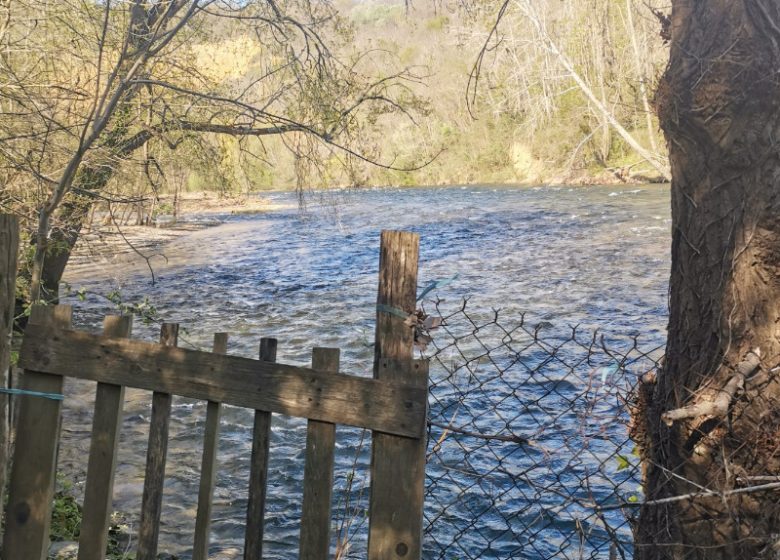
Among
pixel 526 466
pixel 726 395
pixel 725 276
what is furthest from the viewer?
pixel 526 466

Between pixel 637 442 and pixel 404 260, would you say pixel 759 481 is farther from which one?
pixel 404 260

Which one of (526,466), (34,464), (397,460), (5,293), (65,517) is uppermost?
(5,293)

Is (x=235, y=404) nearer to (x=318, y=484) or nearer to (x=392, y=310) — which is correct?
(x=318, y=484)

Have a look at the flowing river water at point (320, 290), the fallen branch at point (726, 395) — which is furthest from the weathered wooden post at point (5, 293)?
the fallen branch at point (726, 395)

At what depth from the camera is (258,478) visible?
2.65 meters

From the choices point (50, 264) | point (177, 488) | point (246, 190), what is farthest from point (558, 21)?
point (177, 488)

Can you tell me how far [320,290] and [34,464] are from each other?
13.3m

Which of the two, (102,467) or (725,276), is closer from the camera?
(725,276)

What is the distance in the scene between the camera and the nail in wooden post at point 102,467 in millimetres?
2820

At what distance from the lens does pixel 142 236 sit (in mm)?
25453

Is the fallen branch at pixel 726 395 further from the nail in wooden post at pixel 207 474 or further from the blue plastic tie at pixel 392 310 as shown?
the nail in wooden post at pixel 207 474

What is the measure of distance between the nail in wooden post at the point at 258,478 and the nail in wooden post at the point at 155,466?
0.34 metres

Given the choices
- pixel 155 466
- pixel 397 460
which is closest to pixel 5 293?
pixel 155 466

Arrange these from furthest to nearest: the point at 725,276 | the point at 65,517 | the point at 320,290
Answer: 1. the point at 320,290
2. the point at 65,517
3. the point at 725,276
